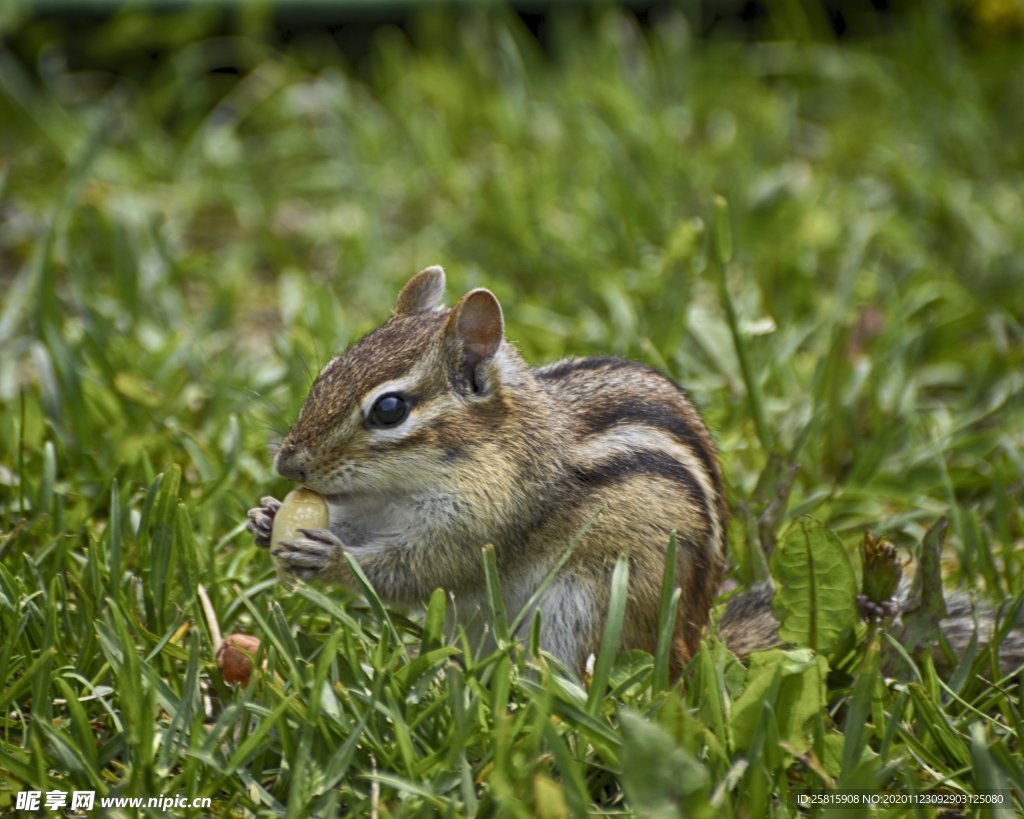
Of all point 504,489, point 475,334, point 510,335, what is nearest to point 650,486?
point 504,489

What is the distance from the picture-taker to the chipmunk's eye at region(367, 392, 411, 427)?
9.48 ft

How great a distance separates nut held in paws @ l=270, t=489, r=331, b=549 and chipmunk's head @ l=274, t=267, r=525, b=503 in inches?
1.5

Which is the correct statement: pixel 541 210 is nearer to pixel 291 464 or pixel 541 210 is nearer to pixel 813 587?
pixel 291 464

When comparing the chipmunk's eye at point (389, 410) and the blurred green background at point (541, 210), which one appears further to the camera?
the blurred green background at point (541, 210)

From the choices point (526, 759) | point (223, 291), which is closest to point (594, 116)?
point (223, 291)

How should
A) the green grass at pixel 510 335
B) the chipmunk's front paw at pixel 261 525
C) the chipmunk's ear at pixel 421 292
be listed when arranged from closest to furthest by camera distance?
the green grass at pixel 510 335
the chipmunk's front paw at pixel 261 525
the chipmunk's ear at pixel 421 292

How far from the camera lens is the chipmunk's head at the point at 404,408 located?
2.88m

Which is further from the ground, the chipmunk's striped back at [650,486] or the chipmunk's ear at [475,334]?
the chipmunk's ear at [475,334]

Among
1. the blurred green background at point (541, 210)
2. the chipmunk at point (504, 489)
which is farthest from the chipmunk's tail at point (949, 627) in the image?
the blurred green background at point (541, 210)

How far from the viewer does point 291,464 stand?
2.90 meters

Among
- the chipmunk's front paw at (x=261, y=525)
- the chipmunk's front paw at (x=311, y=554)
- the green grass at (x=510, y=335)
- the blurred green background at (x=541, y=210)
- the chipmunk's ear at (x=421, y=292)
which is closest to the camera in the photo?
the green grass at (x=510, y=335)

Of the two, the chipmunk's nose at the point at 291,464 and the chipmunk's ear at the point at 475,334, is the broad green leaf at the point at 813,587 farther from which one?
the chipmunk's nose at the point at 291,464

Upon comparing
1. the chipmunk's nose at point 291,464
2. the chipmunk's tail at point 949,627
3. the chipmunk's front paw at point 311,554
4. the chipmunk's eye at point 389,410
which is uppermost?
the chipmunk's eye at point 389,410

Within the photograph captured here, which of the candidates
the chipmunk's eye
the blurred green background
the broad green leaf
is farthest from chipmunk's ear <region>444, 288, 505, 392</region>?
the blurred green background
